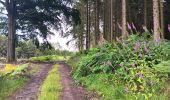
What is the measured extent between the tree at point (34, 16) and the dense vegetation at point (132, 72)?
21703 millimetres

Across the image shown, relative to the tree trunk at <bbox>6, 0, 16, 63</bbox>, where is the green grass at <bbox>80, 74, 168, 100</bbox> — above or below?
below

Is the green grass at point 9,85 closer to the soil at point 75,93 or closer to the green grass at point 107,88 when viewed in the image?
the soil at point 75,93

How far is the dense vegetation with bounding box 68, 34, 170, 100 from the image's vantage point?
10.1m

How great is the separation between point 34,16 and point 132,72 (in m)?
28.9

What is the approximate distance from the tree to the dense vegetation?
2170 centimetres

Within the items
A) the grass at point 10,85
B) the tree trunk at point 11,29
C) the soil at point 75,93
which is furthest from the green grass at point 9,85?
the tree trunk at point 11,29

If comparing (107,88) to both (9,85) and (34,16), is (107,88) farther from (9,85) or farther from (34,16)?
(34,16)

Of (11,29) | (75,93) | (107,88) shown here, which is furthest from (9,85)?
(11,29)

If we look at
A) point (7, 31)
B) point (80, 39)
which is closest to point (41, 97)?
point (7, 31)

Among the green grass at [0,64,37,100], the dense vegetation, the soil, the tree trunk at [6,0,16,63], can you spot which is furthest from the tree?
the soil

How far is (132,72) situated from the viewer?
1023 cm

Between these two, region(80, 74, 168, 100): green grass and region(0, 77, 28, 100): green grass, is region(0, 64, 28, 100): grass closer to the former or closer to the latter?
region(0, 77, 28, 100): green grass

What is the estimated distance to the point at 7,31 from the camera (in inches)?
1594

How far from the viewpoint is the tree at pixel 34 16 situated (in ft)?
123
